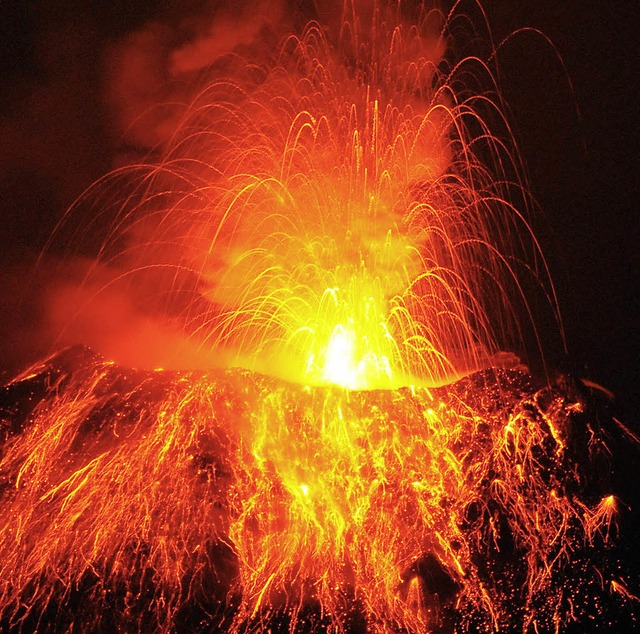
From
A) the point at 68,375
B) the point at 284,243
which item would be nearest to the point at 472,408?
the point at 284,243

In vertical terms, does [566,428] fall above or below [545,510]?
above

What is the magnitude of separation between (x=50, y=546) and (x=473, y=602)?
495cm

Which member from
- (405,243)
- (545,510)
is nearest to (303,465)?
(545,510)

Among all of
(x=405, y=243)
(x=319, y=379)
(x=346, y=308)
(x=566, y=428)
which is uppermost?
(x=405, y=243)

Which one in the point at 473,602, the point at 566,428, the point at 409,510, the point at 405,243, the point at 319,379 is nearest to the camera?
the point at 473,602

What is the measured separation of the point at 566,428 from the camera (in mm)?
9266

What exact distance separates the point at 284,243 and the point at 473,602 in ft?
23.5

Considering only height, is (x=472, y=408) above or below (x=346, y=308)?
below

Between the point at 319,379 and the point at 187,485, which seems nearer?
the point at 187,485

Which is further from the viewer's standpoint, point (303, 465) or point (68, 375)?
point (68, 375)

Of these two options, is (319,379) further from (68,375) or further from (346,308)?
(68,375)

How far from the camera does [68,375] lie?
9.80 metres

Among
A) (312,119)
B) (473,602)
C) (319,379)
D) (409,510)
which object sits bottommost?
(473,602)

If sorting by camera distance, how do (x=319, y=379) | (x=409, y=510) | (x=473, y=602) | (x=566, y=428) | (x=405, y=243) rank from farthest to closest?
(x=405, y=243) < (x=319, y=379) < (x=566, y=428) < (x=409, y=510) < (x=473, y=602)
